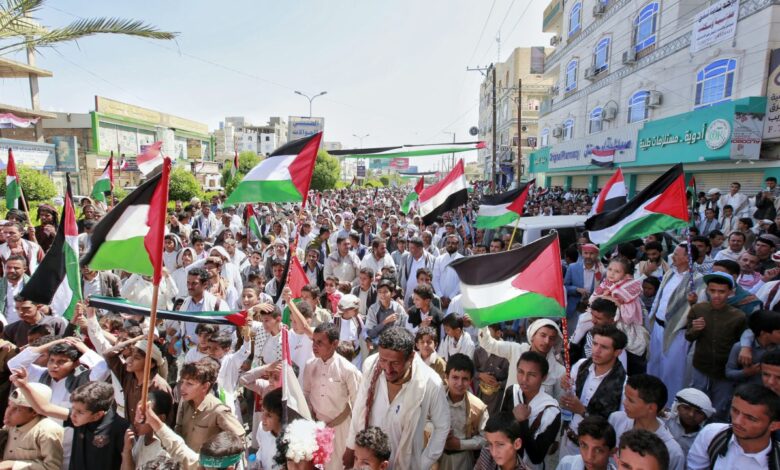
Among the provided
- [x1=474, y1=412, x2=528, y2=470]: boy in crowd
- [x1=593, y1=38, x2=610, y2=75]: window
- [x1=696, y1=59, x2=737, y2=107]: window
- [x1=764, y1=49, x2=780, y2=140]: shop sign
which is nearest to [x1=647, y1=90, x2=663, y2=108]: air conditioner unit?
[x1=696, y1=59, x2=737, y2=107]: window

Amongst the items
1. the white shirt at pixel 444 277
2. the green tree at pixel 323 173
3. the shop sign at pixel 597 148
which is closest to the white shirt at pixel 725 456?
the white shirt at pixel 444 277

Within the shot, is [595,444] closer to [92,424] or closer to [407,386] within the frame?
[407,386]

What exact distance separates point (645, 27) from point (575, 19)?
7.62m

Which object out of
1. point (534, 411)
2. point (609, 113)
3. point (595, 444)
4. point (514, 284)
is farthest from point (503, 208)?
point (609, 113)

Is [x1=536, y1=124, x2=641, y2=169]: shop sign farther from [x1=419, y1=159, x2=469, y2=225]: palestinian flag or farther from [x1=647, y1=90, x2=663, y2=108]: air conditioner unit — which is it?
[x1=419, y1=159, x2=469, y2=225]: palestinian flag

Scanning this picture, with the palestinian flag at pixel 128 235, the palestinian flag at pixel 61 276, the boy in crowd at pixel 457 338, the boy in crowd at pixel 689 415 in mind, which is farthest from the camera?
the boy in crowd at pixel 457 338

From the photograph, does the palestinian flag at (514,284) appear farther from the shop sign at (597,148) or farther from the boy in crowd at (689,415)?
the shop sign at (597,148)

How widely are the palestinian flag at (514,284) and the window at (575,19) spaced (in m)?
24.8

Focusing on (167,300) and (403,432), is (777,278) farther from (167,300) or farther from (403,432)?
(167,300)

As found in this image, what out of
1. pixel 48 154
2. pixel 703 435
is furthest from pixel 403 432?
pixel 48 154

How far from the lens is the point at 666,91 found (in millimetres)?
16328

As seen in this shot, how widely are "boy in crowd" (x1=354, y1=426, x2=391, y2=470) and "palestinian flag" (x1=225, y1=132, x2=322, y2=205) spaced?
2496 mm

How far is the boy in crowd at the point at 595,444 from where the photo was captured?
2457mm

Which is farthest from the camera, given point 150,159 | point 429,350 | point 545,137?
point 545,137
